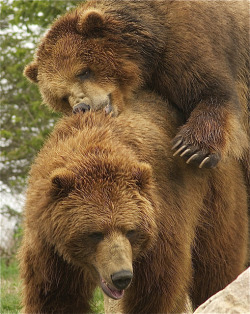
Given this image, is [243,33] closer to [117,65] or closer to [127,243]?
[117,65]

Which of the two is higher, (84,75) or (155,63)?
(155,63)

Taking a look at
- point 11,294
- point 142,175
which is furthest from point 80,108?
point 11,294

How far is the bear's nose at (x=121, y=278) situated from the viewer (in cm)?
443

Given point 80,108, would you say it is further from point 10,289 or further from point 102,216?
point 10,289

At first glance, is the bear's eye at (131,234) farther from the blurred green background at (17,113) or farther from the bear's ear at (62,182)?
the blurred green background at (17,113)

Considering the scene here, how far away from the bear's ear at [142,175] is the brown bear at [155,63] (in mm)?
898

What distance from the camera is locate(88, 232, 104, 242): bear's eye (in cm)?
461

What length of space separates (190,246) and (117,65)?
1.74 m

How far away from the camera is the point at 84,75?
6051mm

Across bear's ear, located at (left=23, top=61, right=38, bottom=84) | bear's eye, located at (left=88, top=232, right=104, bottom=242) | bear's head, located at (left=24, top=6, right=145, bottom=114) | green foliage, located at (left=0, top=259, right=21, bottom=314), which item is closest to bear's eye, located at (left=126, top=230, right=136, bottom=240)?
bear's eye, located at (left=88, top=232, right=104, bottom=242)

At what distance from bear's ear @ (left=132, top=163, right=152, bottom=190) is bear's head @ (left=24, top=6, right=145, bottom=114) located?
1230mm

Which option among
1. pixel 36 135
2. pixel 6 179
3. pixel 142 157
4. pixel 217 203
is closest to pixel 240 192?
pixel 217 203

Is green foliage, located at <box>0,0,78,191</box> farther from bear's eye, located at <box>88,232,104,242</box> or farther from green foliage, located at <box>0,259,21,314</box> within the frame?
bear's eye, located at <box>88,232,104,242</box>

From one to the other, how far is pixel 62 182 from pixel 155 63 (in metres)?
1.86
